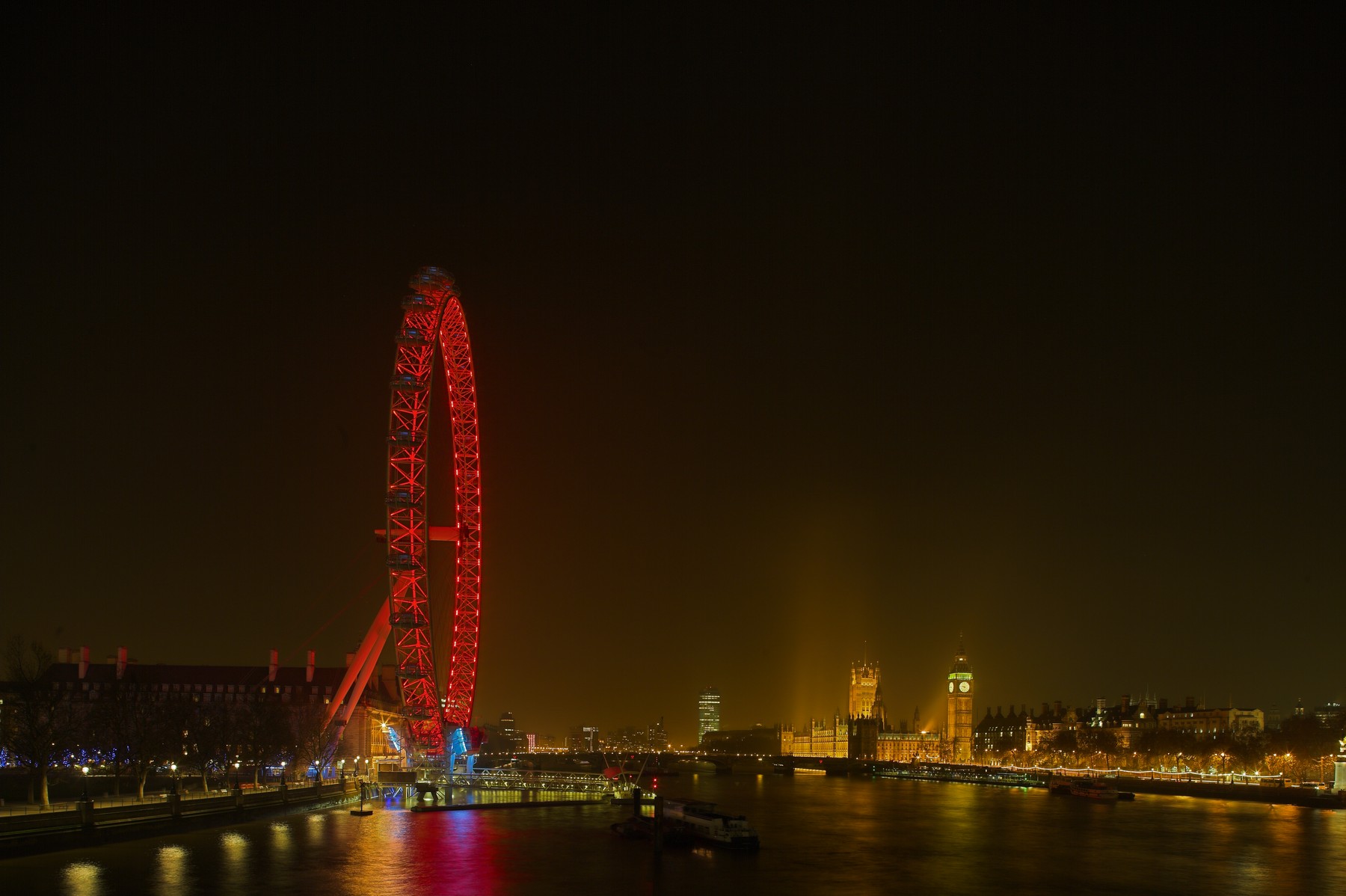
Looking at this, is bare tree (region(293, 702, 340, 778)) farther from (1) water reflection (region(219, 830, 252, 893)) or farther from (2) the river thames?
(1) water reflection (region(219, 830, 252, 893))

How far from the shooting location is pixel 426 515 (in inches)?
2859

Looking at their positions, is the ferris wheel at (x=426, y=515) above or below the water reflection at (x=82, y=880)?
above

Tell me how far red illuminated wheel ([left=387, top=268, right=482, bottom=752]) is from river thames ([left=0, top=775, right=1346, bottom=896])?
7845 millimetres

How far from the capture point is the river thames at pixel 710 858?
1715 inches

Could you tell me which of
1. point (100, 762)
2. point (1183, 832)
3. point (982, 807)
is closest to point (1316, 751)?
point (982, 807)

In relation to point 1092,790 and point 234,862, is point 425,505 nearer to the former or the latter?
point 234,862

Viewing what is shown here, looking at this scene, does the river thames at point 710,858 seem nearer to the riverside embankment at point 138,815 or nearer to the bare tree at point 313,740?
the riverside embankment at point 138,815

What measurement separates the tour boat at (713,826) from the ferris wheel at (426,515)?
17.4m

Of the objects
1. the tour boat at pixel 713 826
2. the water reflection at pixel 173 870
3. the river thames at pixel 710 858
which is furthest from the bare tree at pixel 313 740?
the water reflection at pixel 173 870

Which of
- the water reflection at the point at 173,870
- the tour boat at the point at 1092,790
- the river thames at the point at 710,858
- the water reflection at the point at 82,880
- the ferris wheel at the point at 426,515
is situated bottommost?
the tour boat at the point at 1092,790

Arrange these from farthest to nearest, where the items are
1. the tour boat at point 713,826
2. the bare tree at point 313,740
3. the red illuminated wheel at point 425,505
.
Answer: the bare tree at point 313,740 → the red illuminated wheel at point 425,505 → the tour boat at point 713,826

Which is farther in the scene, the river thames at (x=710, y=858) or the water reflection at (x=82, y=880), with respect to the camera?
the river thames at (x=710, y=858)

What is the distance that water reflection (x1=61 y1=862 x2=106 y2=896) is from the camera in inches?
1496

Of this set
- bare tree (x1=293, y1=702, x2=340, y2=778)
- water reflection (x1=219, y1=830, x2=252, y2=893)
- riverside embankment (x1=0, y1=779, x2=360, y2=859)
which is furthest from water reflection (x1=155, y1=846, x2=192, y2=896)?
bare tree (x1=293, y1=702, x2=340, y2=778)
